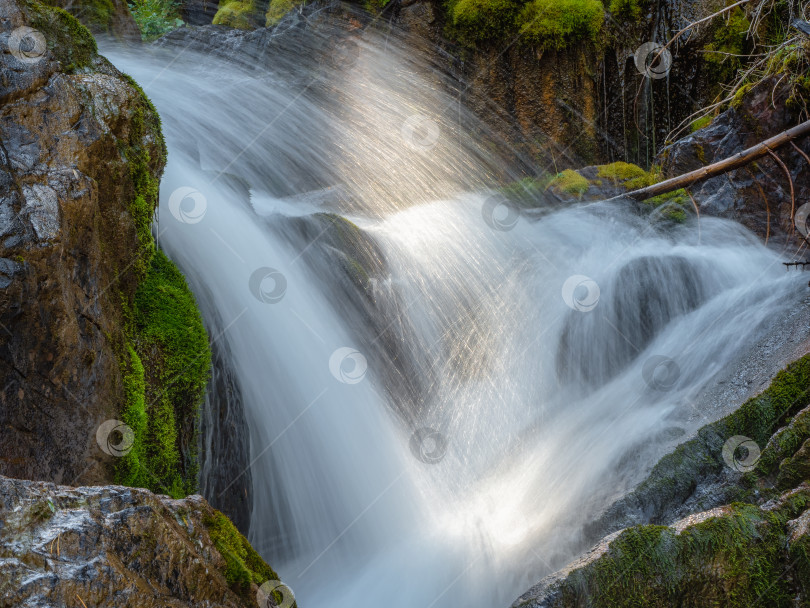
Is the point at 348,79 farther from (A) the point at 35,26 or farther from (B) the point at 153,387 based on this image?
(B) the point at 153,387

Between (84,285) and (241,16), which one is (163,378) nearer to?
(84,285)

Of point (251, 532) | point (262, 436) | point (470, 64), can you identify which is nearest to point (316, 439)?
point (262, 436)

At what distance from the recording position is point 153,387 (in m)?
3.91

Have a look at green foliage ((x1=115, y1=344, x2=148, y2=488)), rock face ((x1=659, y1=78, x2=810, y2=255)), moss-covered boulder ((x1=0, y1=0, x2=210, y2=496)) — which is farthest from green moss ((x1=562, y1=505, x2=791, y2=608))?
rock face ((x1=659, y1=78, x2=810, y2=255))

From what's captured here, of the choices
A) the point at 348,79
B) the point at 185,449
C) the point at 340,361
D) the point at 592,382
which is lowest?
the point at 185,449

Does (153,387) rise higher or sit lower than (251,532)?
higher

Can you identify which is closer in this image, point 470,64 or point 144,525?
point 144,525

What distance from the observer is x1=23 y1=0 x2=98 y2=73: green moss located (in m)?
4.01

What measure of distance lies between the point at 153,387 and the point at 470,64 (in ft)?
27.7

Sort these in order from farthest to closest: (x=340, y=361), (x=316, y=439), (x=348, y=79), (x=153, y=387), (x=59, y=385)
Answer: (x=348, y=79) → (x=340, y=361) → (x=316, y=439) → (x=153, y=387) → (x=59, y=385)

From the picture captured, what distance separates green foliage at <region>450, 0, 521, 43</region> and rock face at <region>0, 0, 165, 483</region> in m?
7.51

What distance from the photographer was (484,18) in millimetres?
10625

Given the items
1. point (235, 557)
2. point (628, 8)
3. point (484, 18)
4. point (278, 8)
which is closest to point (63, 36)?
point (235, 557)

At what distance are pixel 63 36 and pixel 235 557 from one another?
3.28 metres
